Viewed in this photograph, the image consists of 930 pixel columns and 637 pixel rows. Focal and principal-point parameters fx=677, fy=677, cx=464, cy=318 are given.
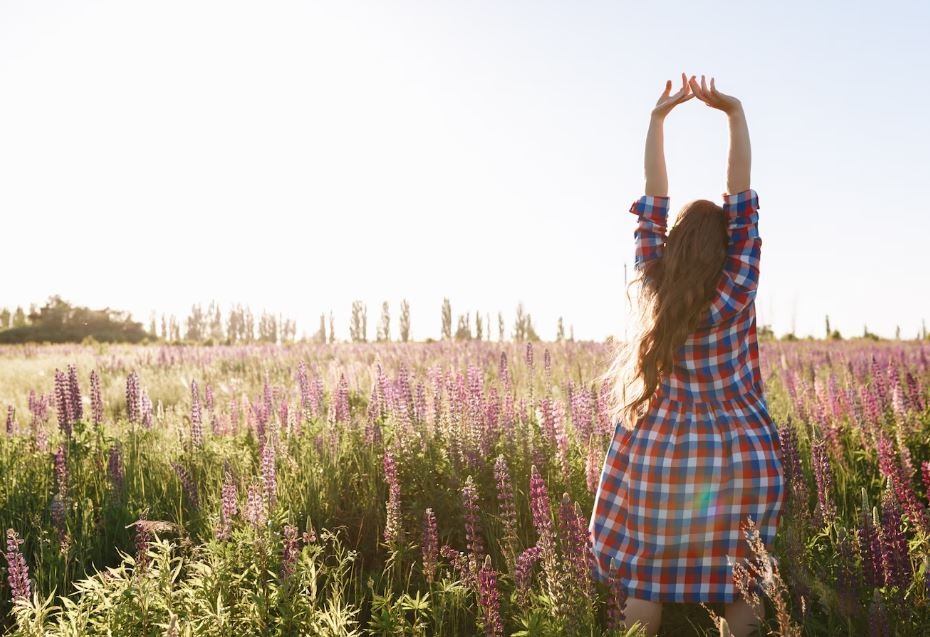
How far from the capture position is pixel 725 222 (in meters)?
3.14

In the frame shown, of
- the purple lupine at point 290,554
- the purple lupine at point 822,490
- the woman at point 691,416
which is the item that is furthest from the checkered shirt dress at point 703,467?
the purple lupine at point 290,554

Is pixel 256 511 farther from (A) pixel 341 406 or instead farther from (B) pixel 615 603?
(A) pixel 341 406

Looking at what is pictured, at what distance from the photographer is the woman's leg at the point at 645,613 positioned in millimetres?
2797

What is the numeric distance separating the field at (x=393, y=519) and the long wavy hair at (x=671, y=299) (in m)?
0.69

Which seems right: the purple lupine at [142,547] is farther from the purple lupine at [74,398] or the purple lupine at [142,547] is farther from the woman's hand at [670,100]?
the woman's hand at [670,100]

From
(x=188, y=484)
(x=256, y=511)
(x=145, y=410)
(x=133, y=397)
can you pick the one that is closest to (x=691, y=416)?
(x=256, y=511)

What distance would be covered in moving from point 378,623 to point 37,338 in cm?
4388

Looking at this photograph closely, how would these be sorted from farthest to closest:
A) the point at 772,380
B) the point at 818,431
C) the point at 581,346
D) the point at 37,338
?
the point at 37,338
the point at 581,346
the point at 772,380
the point at 818,431

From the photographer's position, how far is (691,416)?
9.65 ft

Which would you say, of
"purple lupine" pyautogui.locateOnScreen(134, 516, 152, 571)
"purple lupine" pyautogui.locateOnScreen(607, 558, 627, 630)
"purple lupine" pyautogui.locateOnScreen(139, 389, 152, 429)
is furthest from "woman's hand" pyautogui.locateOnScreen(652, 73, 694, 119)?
"purple lupine" pyautogui.locateOnScreen(139, 389, 152, 429)

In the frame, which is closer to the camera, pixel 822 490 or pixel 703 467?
pixel 703 467

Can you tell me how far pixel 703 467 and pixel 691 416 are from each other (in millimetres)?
226

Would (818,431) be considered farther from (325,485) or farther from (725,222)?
(325,485)

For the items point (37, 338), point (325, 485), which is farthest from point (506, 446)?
point (37, 338)
